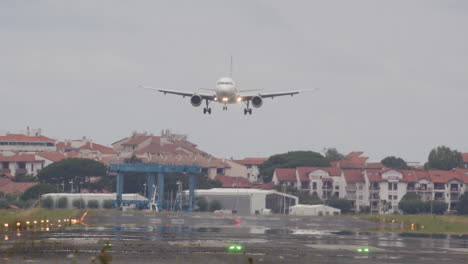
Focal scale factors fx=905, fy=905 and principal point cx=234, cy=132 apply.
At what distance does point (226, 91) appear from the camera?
301 feet

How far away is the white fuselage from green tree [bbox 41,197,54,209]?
168 ft

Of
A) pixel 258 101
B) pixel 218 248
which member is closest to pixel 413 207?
pixel 258 101

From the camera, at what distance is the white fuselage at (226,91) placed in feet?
302

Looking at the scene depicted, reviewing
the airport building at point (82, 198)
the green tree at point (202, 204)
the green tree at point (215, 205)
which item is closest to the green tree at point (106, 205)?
the airport building at point (82, 198)

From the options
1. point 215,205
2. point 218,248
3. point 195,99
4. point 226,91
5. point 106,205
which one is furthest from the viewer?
point 215,205

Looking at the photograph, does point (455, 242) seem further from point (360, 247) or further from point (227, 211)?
point (227, 211)

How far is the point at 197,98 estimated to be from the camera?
93562 millimetres

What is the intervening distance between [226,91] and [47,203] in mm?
55006

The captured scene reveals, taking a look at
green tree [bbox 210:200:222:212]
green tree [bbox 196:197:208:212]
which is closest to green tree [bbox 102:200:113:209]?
green tree [bbox 196:197:208:212]

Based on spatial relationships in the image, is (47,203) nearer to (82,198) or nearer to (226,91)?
(82,198)

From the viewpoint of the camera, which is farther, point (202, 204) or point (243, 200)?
point (202, 204)

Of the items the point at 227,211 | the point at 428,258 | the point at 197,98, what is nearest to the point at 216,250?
the point at 428,258

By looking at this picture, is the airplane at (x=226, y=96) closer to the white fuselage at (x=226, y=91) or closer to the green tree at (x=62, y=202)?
the white fuselage at (x=226, y=91)

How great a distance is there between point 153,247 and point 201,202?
117839 mm
